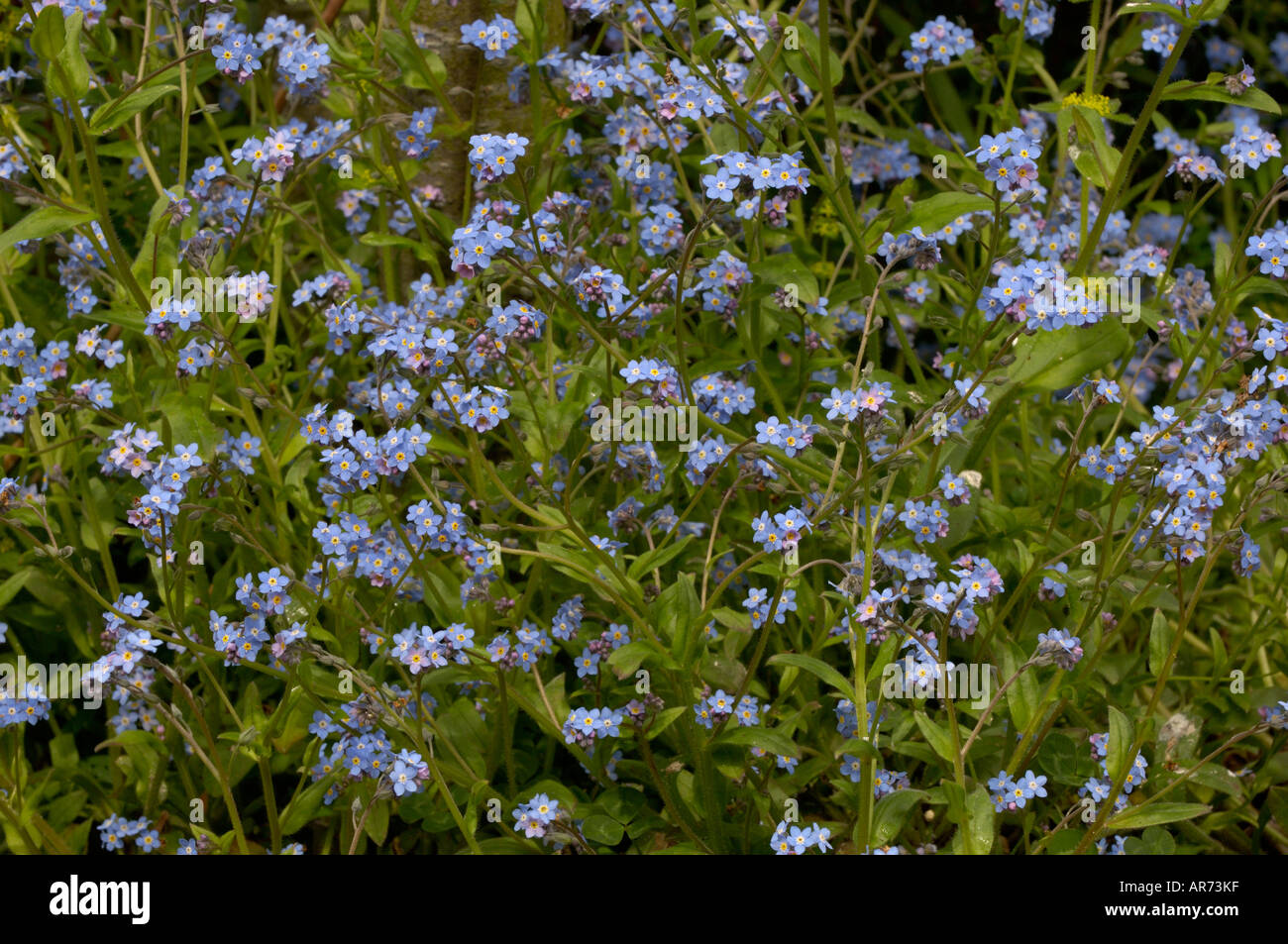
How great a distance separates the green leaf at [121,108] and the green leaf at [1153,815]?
2403mm

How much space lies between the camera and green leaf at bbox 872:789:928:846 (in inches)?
104

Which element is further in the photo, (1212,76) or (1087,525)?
(1087,525)

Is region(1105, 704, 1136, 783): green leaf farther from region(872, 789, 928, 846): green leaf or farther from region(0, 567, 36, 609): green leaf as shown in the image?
region(0, 567, 36, 609): green leaf

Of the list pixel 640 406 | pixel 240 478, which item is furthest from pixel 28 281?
pixel 640 406

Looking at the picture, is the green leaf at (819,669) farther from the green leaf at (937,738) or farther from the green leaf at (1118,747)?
the green leaf at (1118,747)

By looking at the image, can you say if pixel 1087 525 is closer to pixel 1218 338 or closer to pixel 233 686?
pixel 1218 338

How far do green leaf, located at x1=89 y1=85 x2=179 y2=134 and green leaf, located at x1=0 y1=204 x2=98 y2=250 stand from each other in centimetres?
18

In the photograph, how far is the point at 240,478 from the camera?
10.2ft

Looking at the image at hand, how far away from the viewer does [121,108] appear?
2.84 metres

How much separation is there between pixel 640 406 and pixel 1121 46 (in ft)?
6.12

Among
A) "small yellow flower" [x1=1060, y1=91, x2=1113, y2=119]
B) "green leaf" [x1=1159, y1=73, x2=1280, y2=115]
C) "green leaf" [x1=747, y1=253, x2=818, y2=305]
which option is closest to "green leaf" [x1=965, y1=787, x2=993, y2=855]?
"green leaf" [x1=747, y1=253, x2=818, y2=305]

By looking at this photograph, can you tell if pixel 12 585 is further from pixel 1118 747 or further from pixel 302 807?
pixel 1118 747

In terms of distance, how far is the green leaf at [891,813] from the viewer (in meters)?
2.63
